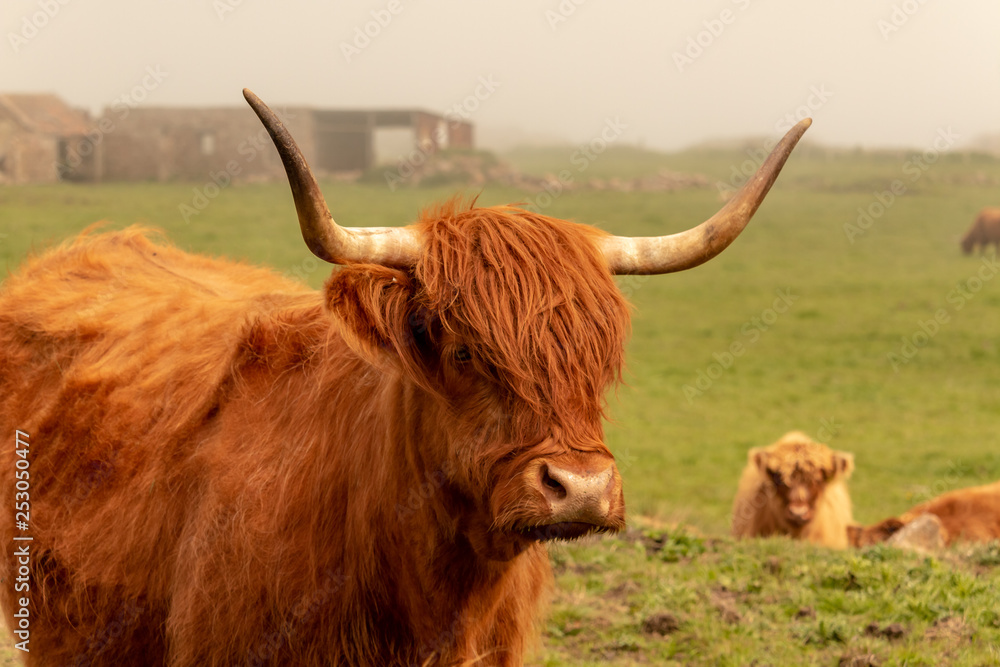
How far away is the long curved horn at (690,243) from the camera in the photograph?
3.01 metres

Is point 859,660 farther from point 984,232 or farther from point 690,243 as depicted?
point 984,232

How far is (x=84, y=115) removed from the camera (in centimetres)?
4141

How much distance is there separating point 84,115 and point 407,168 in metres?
16.2

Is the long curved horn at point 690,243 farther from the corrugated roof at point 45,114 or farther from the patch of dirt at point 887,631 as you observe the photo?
the corrugated roof at point 45,114

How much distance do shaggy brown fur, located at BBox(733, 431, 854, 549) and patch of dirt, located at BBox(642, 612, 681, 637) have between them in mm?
4288

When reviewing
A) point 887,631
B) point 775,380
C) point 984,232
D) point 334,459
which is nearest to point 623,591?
point 887,631

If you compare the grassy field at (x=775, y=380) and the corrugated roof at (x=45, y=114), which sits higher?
the corrugated roof at (x=45, y=114)

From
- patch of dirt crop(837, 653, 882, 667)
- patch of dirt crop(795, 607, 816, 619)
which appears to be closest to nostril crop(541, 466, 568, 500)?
patch of dirt crop(837, 653, 882, 667)

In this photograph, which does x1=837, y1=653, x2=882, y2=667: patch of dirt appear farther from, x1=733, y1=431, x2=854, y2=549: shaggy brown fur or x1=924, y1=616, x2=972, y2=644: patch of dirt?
x1=733, y1=431, x2=854, y2=549: shaggy brown fur

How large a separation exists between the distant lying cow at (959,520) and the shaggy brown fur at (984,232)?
23.4 meters

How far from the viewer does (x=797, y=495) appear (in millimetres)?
8836

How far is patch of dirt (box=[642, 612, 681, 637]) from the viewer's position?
4.86 metres

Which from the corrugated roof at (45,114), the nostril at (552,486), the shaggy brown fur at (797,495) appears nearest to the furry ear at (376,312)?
the nostril at (552,486)

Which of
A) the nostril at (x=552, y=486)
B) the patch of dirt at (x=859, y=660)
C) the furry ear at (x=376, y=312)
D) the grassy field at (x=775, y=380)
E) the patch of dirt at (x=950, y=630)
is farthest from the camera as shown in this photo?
the grassy field at (x=775, y=380)
